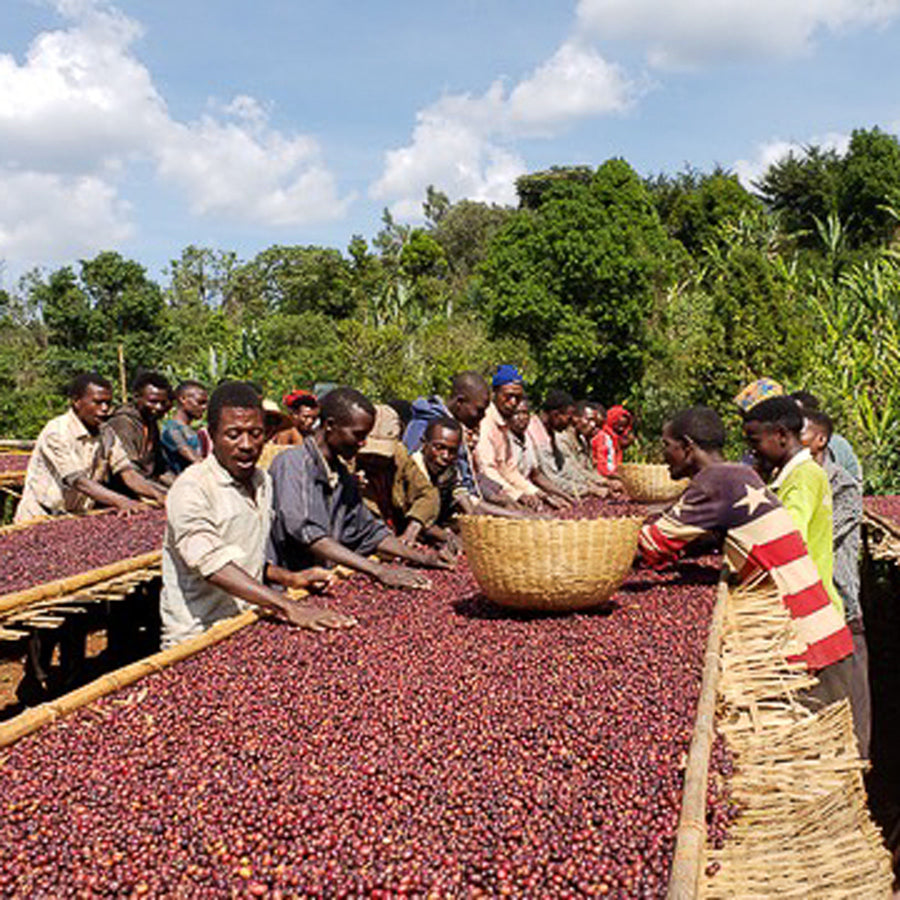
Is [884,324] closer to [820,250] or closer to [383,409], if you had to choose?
[383,409]

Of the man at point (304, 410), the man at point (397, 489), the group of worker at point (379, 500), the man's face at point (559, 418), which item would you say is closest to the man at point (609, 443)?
the man's face at point (559, 418)

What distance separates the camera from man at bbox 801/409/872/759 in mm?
3793

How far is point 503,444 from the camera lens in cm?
562

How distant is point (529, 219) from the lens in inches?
740

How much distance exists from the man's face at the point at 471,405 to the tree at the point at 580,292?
12.3 metres

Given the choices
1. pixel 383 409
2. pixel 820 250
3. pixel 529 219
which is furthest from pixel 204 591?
pixel 820 250

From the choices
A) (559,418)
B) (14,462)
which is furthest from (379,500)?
(14,462)

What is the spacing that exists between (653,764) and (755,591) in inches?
63.9

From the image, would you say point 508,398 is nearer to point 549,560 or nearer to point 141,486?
point 141,486

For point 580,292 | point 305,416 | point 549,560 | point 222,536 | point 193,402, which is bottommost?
point 549,560

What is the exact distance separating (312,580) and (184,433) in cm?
330

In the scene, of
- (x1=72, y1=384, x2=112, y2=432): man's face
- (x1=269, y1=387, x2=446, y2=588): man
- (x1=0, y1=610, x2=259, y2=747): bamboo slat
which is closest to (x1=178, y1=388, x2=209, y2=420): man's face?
(x1=72, y1=384, x2=112, y2=432): man's face

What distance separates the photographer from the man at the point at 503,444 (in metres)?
5.46

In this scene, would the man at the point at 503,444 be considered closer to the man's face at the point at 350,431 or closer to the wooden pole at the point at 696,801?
the man's face at the point at 350,431
